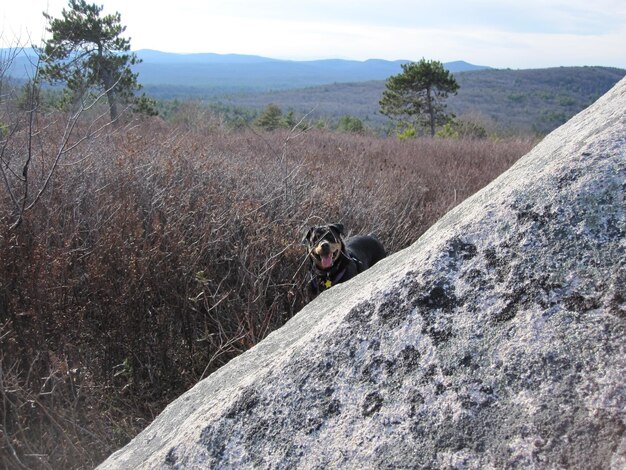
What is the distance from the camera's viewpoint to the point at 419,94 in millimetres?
31219

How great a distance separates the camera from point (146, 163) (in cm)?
543

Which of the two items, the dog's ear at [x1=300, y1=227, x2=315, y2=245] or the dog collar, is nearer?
the dog collar

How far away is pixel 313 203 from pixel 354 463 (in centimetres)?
439

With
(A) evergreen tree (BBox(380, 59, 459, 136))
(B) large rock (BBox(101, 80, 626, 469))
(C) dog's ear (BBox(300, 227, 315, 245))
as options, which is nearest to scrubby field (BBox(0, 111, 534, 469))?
(C) dog's ear (BBox(300, 227, 315, 245))

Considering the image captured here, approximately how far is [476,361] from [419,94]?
31.8 meters

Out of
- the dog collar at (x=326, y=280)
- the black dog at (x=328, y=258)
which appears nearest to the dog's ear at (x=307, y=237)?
the black dog at (x=328, y=258)

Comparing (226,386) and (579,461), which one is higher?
(579,461)

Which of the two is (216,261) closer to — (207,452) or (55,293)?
(55,293)

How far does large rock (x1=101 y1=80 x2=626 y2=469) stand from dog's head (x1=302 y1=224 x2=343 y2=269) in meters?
2.86

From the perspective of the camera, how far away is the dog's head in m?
4.23

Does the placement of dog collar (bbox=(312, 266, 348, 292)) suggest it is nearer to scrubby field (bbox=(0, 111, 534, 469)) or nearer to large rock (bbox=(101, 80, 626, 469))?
scrubby field (bbox=(0, 111, 534, 469))

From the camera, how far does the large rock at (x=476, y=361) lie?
39.0 inches

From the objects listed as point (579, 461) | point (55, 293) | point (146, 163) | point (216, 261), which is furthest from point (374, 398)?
point (146, 163)

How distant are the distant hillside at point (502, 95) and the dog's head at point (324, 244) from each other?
308 feet
